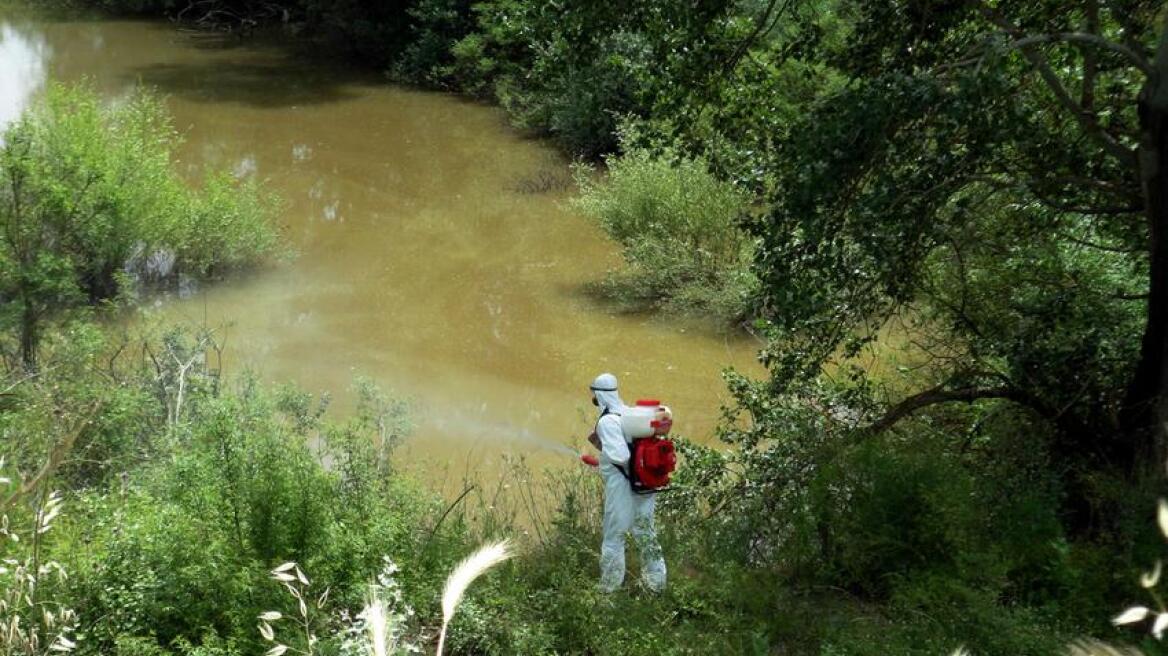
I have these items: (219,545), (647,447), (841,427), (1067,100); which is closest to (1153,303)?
(1067,100)

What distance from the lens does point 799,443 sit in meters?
7.72

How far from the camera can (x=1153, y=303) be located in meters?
7.03

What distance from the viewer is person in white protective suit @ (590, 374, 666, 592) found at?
7.12m

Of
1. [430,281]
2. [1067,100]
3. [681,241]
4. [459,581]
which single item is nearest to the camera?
[459,581]

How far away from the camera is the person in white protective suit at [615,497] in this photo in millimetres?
7121

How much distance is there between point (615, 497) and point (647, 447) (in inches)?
15.0

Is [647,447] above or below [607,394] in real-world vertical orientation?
below

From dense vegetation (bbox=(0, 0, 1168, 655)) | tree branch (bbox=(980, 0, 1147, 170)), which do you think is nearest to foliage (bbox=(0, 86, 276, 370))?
dense vegetation (bbox=(0, 0, 1168, 655))

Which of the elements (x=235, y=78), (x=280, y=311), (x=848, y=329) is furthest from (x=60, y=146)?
(x=235, y=78)

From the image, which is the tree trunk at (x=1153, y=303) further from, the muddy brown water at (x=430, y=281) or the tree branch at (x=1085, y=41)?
the muddy brown water at (x=430, y=281)

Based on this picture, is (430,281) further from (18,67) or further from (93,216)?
(18,67)

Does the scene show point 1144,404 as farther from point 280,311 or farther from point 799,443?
point 280,311

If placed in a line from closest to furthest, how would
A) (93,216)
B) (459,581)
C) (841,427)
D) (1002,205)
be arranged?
(459,581), (841,427), (1002,205), (93,216)

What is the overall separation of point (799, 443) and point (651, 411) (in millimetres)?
1149
